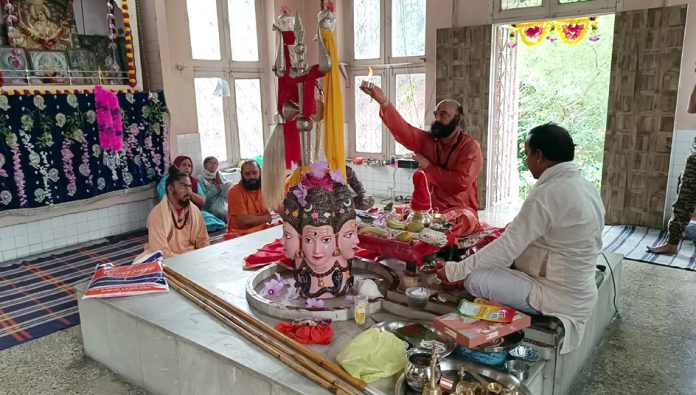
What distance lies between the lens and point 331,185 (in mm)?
2703

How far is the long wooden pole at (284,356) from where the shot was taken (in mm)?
1939

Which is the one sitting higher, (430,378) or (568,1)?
(568,1)

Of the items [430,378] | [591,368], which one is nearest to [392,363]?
[430,378]

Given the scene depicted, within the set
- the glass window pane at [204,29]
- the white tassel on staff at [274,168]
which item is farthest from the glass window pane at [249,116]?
the white tassel on staff at [274,168]

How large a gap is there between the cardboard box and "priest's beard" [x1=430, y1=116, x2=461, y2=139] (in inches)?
82.3

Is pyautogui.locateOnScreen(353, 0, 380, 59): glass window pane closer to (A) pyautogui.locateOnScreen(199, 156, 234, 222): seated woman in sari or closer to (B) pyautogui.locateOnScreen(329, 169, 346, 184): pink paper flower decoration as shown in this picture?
(A) pyautogui.locateOnScreen(199, 156, 234, 222): seated woman in sari

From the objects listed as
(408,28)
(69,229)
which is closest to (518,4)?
(408,28)

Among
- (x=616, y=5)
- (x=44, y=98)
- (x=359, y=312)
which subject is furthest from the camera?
(x=616, y=5)

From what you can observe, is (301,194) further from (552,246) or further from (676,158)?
(676,158)

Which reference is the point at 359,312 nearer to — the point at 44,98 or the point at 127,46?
the point at 44,98

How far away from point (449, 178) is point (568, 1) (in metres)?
3.14

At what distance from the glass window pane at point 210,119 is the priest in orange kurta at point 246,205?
2705mm

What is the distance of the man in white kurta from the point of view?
89.9 inches

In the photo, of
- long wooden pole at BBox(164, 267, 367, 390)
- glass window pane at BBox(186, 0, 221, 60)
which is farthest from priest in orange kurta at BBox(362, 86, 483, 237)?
glass window pane at BBox(186, 0, 221, 60)
